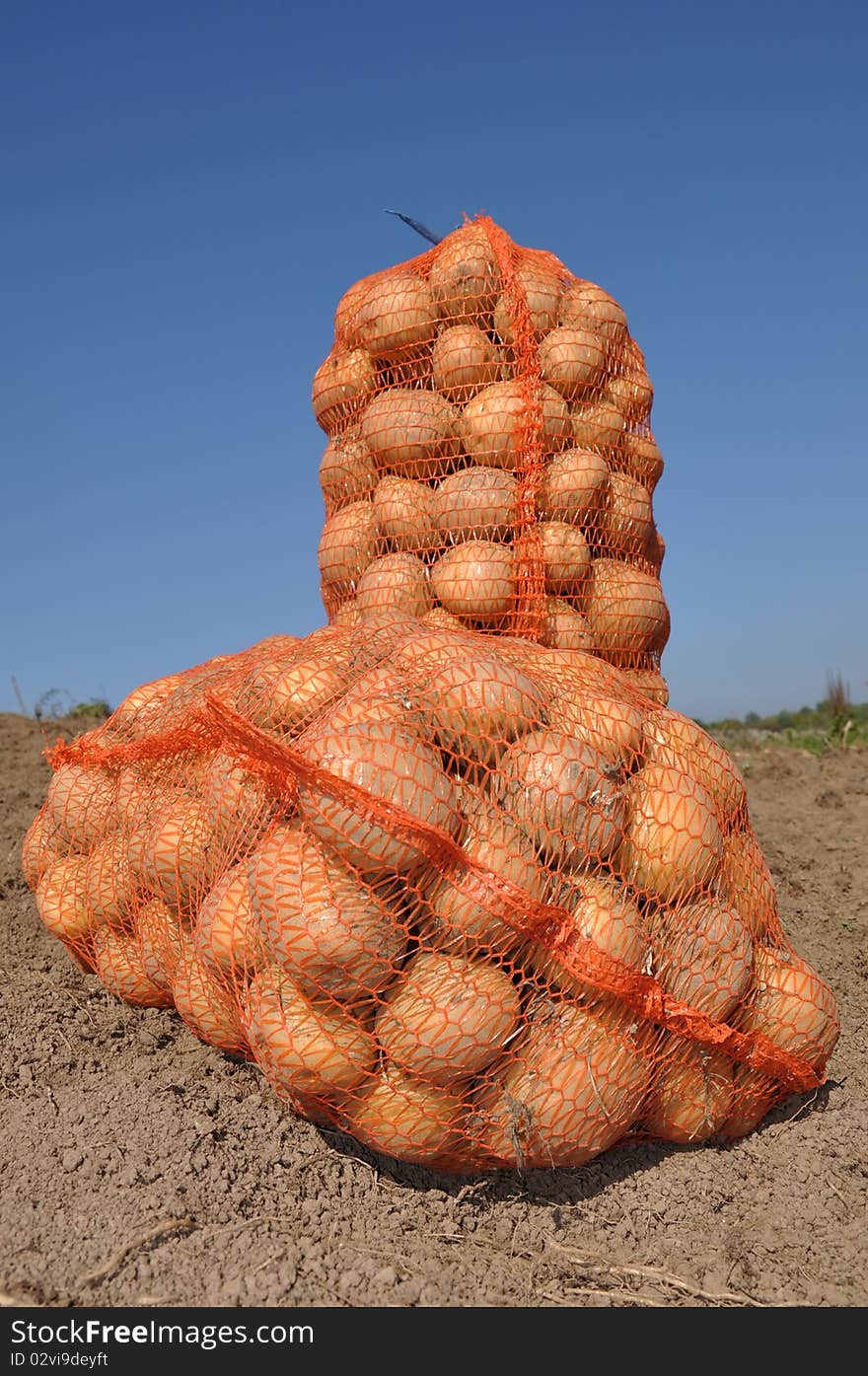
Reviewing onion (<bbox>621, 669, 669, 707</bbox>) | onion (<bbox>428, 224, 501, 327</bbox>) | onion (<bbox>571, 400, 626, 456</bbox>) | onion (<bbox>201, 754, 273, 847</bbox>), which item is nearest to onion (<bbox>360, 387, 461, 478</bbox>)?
onion (<bbox>428, 224, 501, 327</bbox>)

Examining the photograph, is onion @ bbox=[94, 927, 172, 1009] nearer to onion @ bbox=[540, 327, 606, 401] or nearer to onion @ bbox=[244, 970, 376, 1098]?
onion @ bbox=[244, 970, 376, 1098]

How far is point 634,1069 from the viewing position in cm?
234

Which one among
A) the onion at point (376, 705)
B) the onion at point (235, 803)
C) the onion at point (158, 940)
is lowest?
the onion at point (158, 940)

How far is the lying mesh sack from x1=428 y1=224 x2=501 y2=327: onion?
125 cm

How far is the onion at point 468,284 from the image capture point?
342 cm

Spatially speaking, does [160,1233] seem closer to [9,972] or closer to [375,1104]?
[375,1104]

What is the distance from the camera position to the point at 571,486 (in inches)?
131

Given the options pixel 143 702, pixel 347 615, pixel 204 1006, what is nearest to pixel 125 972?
pixel 204 1006

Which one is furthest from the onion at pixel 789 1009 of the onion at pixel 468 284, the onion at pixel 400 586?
the onion at pixel 468 284

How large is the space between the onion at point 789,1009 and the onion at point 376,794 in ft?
3.21

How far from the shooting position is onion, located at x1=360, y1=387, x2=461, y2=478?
3.33 m

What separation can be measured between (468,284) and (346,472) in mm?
739

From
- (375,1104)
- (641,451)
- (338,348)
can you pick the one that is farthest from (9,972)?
(641,451)

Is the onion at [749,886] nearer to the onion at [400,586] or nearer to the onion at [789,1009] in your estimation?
the onion at [789,1009]
